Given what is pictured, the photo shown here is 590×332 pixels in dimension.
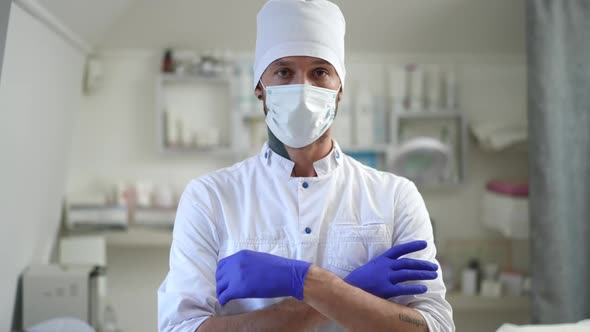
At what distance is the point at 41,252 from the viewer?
2836mm

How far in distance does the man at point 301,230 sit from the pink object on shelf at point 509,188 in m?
1.97

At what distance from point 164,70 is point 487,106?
1.90 m

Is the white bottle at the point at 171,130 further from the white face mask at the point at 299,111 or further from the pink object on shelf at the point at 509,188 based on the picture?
the white face mask at the point at 299,111

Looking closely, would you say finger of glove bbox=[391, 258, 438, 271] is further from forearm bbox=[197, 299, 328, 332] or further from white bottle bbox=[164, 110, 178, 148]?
white bottle bbox=[164, 110, 178, 148]

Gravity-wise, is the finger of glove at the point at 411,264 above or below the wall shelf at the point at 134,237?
above

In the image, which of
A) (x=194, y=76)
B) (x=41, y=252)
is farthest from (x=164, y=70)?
(x=41, y=252)

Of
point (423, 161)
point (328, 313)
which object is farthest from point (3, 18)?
point (423, 161)

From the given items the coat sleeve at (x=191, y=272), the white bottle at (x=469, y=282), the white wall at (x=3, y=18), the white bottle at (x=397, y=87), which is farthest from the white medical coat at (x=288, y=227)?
the white bottle at (x=469, y=282)

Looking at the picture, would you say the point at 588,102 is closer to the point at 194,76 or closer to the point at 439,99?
the point at 439,99

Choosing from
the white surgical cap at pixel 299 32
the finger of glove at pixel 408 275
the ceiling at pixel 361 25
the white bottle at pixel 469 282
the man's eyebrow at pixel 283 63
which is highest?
the ceiling at pixel 361 25

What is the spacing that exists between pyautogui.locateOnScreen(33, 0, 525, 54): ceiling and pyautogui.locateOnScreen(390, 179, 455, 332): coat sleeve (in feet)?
6.38

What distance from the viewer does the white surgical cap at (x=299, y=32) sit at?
1294 millimetres

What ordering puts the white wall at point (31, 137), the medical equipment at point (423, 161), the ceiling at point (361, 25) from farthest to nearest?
the ceiling at point (361, 25)
the medical equipment at point (423, 161)
the white wall at point (31, 137)

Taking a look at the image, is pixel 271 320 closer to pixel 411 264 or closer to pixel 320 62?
pixel 411 264
